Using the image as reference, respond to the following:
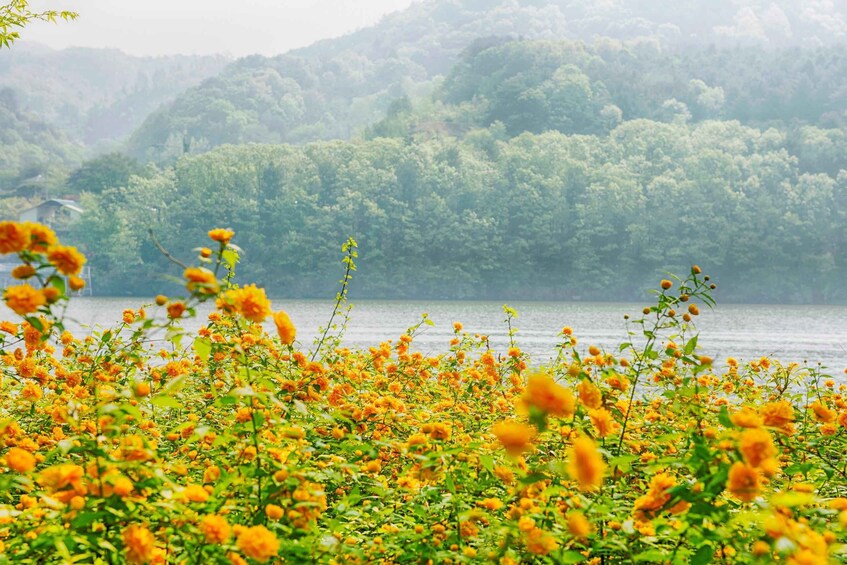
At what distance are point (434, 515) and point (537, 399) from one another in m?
0.97

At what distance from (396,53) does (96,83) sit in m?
53.3

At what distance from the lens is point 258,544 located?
1.46m

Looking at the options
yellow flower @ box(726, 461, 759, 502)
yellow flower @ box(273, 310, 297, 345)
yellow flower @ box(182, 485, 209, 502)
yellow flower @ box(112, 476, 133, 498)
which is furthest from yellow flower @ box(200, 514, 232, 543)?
yellow flower @ box(726, 461, 759, 502)

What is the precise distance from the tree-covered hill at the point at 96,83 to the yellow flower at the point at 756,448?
10987 cm

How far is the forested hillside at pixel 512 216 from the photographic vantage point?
41.6m

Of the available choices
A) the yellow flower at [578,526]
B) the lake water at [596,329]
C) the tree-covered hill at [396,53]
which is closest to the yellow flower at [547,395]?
the yellow flower at [578,526]

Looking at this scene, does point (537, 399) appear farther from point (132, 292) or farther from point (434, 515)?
point (132, 292)

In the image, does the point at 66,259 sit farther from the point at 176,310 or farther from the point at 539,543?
the point at 539,543

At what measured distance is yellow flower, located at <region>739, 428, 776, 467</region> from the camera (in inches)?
56.5

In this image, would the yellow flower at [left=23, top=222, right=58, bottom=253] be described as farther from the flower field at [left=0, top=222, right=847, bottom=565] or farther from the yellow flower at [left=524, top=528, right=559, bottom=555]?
the yellow flower at [left=524, top=528, right=559, bottom=555]

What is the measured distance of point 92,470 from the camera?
1772 mm

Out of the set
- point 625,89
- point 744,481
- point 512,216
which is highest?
point 625,89

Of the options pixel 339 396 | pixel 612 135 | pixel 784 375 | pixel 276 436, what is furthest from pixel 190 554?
pixel 612 135

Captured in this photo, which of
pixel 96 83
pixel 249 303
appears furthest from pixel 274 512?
pixel 96 83
